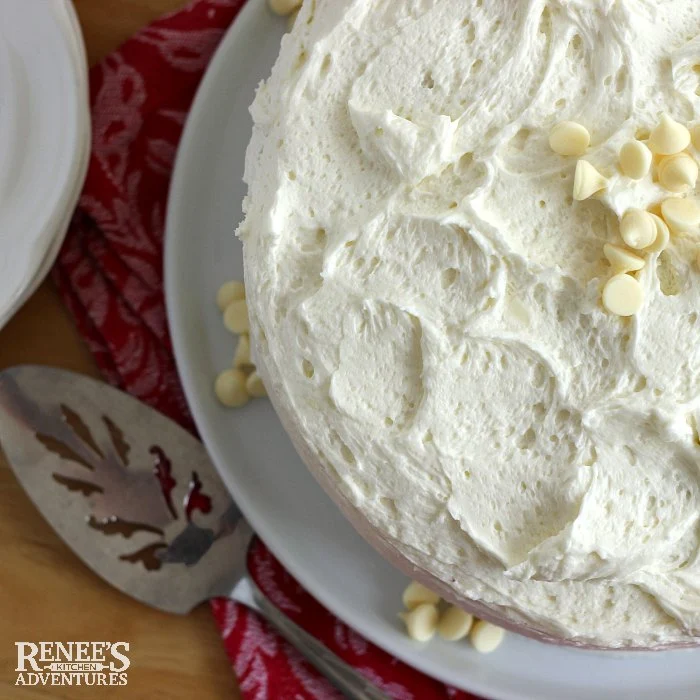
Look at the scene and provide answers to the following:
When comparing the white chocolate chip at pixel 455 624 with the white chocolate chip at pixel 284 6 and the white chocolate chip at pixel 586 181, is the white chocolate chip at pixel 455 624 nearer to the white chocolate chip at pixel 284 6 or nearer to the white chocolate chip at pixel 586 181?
the white chocolate chip at pixel 586 181

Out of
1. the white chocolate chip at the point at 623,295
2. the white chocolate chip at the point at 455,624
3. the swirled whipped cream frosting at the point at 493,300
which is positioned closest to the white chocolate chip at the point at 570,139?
the swirled whipped cream frosting at the point at 493,300

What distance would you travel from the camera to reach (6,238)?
1241mm

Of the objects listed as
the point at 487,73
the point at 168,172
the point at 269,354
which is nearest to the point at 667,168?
the point at 487,73

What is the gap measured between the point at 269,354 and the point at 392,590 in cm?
47

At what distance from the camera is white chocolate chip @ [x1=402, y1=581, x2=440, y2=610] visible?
47.9 inches

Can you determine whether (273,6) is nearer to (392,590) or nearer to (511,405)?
(511,405)

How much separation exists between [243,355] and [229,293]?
3.9 inches

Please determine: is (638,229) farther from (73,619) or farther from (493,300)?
(73,619)

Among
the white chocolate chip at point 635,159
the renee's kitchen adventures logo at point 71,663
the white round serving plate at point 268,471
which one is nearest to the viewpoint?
the white chocolate chip at point 635,159

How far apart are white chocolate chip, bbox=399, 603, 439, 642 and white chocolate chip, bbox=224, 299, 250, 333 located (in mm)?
478

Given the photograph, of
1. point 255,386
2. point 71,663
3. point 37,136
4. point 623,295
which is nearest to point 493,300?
point 623,295

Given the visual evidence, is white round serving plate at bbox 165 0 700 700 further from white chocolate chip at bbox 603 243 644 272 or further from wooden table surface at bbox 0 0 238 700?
white chocolate chip at bbox 603 243 644 272

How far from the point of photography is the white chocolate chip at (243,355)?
1276 mm

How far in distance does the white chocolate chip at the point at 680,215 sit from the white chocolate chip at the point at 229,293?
0.65m
